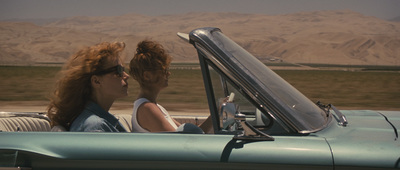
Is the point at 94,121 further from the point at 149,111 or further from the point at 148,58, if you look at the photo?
the point at 148,58

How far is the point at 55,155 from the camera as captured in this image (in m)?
2.25

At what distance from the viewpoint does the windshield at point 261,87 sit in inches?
93.6

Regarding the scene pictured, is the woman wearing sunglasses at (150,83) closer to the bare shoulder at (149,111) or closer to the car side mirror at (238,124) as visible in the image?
the bare shoulder at (149,111)

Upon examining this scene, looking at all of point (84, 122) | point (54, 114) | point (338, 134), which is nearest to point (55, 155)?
point (84, 122)

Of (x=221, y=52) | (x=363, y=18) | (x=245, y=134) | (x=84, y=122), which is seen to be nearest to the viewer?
(x=245, y=134)

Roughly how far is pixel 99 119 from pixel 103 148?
0.42 metres

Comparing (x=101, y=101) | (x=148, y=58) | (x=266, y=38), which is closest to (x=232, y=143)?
(x=101, y=101)

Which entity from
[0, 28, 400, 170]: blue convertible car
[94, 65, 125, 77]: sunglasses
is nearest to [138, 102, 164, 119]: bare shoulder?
[94, 65, 125, 77]: sunglasses

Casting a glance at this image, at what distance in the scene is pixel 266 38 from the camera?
14012cm

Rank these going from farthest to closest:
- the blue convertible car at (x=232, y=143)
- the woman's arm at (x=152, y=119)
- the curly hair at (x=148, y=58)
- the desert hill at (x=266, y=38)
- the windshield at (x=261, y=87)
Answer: the desert hill at (x=266, y=38) < the curly hair at (x=148, y=58) < the woman's arm at (x=152, y=119) < the windshield at (x=261, y=87) < the blue convertible car at (x=232, y=143)

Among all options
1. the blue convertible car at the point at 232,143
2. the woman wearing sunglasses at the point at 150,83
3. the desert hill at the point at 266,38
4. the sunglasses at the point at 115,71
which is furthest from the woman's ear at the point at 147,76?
the desert hill at the point at 266,38

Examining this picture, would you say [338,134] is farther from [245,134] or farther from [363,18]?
[363,18]

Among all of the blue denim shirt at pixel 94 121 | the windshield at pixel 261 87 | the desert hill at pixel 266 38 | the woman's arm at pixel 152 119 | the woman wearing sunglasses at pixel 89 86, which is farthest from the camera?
the desert hill at pixel 266 38

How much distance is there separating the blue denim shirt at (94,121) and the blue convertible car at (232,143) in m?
0.23
